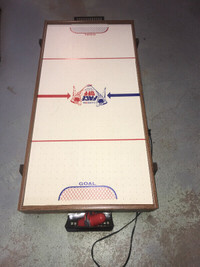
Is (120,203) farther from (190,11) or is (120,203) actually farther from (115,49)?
(190,11)

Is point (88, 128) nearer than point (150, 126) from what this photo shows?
Yes

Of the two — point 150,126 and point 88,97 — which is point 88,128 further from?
point 150,126

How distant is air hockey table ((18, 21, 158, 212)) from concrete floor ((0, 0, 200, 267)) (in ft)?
1.15

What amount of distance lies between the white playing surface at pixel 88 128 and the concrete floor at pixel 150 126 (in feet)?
1.22

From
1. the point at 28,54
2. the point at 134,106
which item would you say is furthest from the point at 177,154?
the point at 28,54

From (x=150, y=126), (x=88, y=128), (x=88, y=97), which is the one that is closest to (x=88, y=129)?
(x=88, y=128)

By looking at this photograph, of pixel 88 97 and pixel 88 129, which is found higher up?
pixel 88 97

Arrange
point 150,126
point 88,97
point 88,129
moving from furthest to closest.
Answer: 1. point 150,126
2. point 88,97
3. point 88,129

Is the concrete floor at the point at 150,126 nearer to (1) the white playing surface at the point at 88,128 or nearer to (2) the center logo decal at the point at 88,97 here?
(1) the white playing surface at the point at 88,128

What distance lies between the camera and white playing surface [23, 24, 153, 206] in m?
1.20

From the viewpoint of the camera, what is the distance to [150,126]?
1760 millimetres

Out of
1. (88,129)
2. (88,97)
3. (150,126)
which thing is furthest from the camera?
(150,126)

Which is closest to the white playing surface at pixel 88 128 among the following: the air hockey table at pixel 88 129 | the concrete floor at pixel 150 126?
the air hockey table at pixel 88 129

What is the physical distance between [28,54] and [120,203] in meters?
2.04
